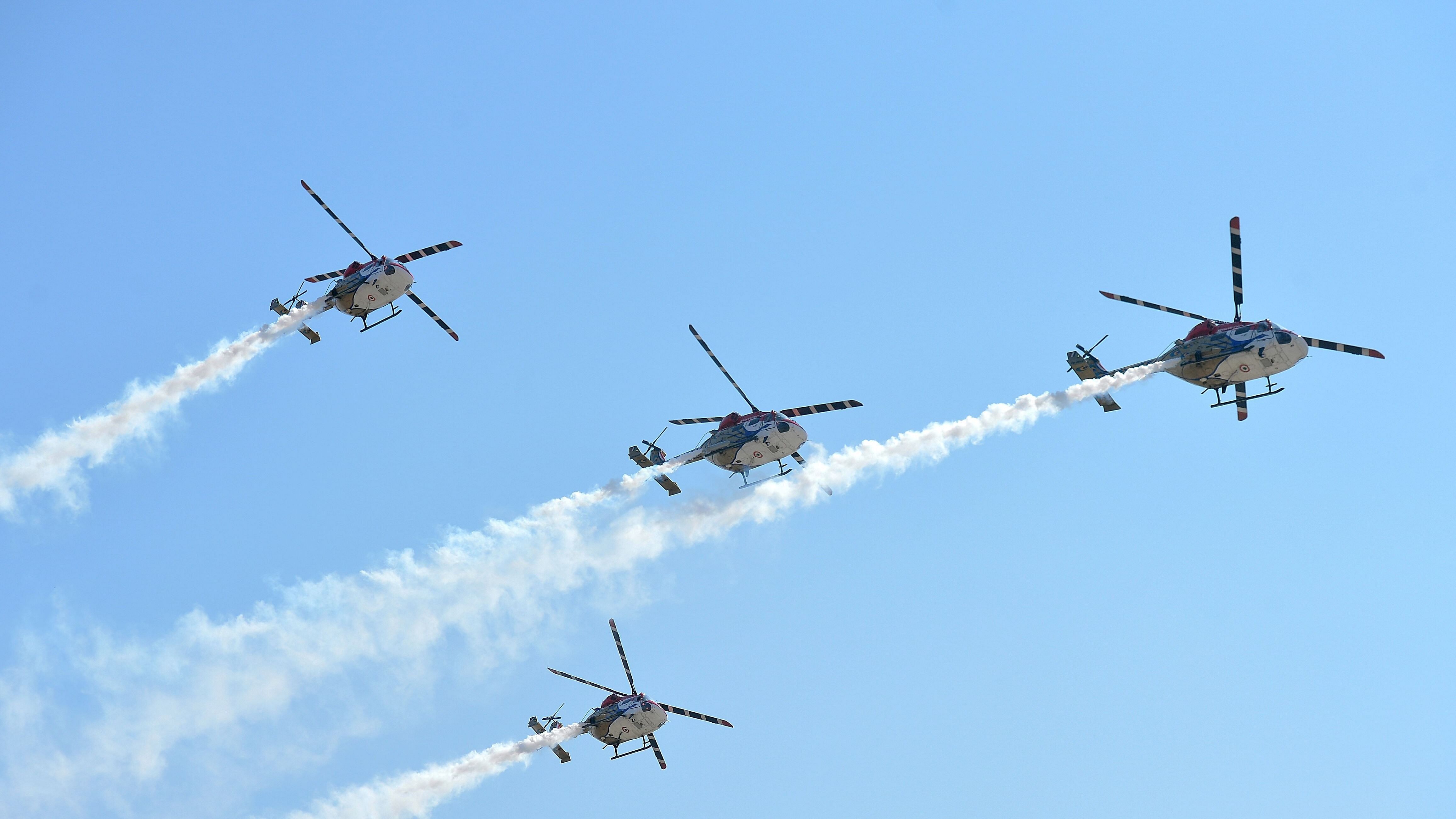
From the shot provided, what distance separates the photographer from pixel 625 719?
75312 millimetres

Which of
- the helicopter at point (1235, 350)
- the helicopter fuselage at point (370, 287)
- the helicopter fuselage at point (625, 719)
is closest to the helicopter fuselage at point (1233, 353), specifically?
the helicopter at point (1235, 350)

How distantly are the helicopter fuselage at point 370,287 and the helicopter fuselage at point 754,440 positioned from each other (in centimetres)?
1775

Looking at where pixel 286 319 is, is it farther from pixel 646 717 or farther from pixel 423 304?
pixel 646 717

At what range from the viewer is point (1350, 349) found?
63.2 meters

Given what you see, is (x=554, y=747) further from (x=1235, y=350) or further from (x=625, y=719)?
(x=1235, y=350)

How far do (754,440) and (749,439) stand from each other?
240 mm

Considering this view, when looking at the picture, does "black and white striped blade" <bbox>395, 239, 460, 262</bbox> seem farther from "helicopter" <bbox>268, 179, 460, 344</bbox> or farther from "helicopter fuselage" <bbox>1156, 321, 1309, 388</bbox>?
"helicopter fuselage" <bbox>1156, 321, 1309, 388</bbox>

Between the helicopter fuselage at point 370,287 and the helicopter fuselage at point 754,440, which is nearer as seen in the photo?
the helicopter fuselage at point 754,440

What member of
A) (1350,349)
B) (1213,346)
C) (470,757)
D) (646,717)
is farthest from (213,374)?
(1350,349)

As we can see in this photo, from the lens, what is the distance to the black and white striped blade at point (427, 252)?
7319cm

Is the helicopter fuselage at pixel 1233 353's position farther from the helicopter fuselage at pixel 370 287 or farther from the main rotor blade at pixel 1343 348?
the helicopter fuselage at pixel 370 287

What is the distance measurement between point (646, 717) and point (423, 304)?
2415 centimetres

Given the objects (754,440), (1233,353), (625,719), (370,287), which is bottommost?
(625,719)


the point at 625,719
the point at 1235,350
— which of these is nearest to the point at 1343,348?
the point at 1235,350
